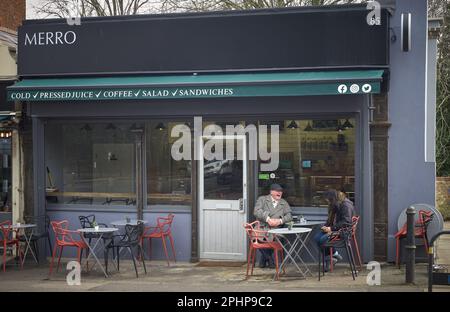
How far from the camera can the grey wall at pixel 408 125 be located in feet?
36.4

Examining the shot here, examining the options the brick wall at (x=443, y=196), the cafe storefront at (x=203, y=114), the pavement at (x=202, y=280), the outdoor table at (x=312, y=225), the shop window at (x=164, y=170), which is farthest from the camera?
the brick wall at (x=443, y=196)

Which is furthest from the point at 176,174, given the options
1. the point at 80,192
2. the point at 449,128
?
the point at 449,128

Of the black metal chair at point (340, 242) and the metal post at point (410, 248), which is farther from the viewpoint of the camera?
the black metal chair at point (340, 242)

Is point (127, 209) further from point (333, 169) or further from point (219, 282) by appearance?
point (333, 169)

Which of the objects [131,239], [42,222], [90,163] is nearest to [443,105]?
[90,163]

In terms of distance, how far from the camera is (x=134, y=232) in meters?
11.2

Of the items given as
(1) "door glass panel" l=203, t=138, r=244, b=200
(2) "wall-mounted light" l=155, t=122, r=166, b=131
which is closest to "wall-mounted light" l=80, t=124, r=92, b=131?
(2) "wall-mounted light" l=155, t=122, r=166, b=131

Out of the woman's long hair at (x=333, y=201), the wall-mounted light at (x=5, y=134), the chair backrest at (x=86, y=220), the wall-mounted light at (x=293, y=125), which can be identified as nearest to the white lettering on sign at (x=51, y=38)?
the wall-mounted light at (x=5, y=134)

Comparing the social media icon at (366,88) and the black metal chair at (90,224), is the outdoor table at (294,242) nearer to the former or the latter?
the social media icon at (366,88)

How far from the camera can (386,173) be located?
1118 centimetres

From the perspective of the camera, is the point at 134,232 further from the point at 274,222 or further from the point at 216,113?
the point at 216,113

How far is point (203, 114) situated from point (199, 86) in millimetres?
837

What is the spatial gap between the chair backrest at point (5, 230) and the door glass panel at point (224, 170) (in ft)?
11.9

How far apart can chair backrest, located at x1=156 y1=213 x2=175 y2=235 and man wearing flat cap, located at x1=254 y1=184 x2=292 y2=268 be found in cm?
164
